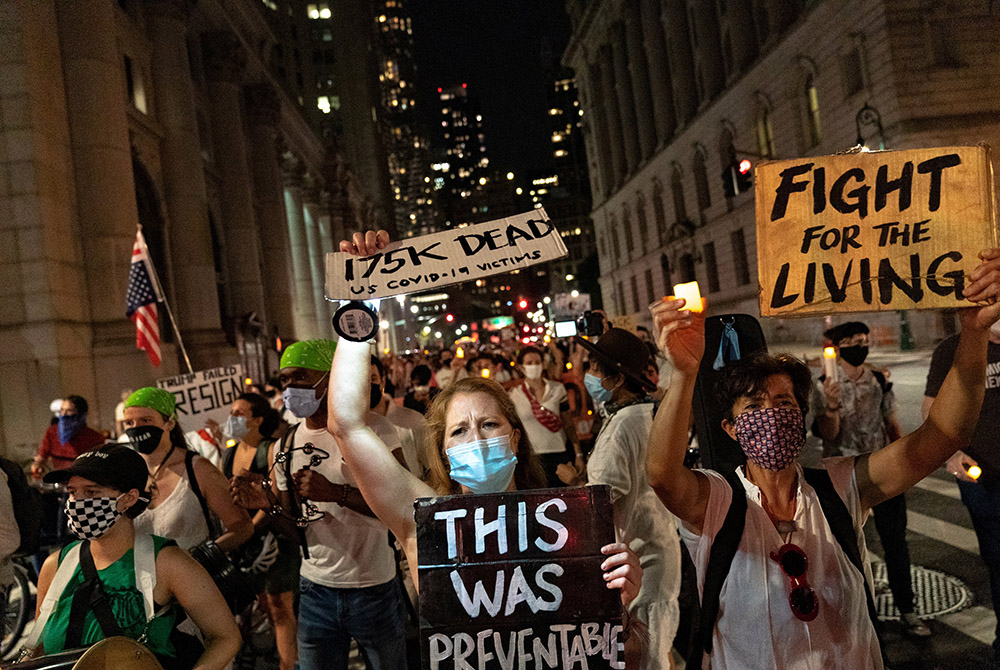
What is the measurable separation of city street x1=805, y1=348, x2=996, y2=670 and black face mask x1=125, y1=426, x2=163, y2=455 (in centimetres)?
471

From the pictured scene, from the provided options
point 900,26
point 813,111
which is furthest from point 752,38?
point 900,26

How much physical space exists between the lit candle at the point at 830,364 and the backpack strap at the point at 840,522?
302 cm

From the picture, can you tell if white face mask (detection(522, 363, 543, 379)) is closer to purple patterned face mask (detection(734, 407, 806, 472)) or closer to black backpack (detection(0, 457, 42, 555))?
black backpack (detection(0, 457, 42, 555))

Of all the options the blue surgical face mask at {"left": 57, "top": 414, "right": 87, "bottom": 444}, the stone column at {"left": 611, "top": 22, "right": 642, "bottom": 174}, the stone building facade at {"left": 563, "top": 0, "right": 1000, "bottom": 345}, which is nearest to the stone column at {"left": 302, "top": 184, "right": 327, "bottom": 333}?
the stone building facade at {"left": 563, "top": 0, "right": 1000, "bottom": 345}

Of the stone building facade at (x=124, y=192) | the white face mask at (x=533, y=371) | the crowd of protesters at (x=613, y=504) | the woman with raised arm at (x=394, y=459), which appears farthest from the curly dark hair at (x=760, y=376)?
the stone building facade at (x=124, y=192)

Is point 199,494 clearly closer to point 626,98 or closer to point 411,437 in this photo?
point 411,437

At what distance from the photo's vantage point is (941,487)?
8.63 metres

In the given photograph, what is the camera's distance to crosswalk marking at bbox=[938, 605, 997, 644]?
16.5 ft

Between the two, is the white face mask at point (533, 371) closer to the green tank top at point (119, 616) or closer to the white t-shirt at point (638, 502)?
the white t-shirt at point (638, 502)

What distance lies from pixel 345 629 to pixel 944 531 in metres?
5.88

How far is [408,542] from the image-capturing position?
105 inches

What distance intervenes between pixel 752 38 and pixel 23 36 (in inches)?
1466

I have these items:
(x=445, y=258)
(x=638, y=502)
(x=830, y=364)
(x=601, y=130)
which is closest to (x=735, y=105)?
(x=601, y=130)

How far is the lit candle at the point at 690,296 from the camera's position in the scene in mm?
2398
